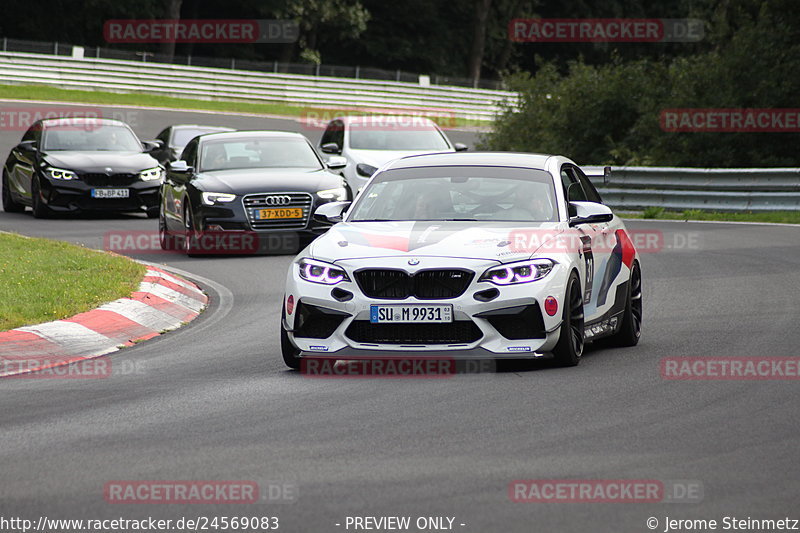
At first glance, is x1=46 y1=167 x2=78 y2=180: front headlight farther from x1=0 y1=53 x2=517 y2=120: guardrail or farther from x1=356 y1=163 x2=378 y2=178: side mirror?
x1=0 y1=53 x2=517 y2=120: guardrail

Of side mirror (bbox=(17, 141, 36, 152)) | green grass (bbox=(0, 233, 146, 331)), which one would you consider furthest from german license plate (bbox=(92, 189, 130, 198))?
green grass (bbox=(0, 233, 146, 331))

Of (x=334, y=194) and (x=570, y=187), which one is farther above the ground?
(x=570, y=187)

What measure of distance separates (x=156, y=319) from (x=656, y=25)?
73.5 meters

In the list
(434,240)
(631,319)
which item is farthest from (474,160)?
(631,319)

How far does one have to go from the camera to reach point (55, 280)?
44.6 feet

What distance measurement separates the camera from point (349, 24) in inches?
2872

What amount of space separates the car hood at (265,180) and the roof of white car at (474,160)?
761cm

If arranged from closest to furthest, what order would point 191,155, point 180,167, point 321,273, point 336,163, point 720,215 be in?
1. point 321,273
2. point 180,167
3. point 336,163
4. point 191,155
5. point 720,215

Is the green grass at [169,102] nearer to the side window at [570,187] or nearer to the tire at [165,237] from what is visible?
the tire at [165,237]

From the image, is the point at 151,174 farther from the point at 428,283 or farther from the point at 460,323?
the point at 460,323

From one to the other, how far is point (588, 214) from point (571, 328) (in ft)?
3.42

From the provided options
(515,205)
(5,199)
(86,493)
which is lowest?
(5,199)

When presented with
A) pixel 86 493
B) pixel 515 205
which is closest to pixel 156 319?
pixel 515 205

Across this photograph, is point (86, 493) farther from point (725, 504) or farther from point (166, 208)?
point (166, 208)
